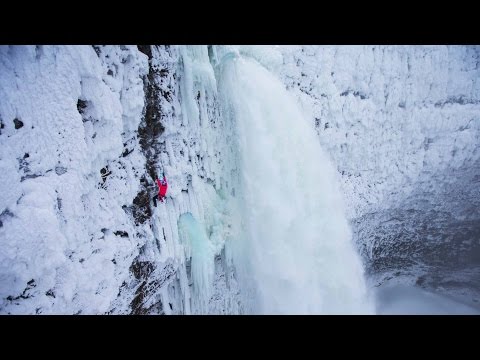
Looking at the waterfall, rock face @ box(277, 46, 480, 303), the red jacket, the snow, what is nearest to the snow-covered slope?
the snow

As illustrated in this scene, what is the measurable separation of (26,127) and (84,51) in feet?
2.96

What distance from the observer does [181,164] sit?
14.1ft

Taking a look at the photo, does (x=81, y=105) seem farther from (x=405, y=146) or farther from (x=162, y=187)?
(x=405, y=146)

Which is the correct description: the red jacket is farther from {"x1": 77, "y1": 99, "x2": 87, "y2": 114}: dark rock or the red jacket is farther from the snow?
{"x1": 77, "y1": 99, "x2": 87, "y2": 114}: dark rock

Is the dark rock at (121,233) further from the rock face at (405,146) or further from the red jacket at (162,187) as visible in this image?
the rock face at (405,146)

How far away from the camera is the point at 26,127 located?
2252 mm

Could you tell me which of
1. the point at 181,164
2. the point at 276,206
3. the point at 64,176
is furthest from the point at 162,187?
the point at 276,206

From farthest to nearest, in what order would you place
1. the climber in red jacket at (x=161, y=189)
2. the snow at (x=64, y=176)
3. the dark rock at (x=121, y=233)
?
the climber in red jacket at (x=161, y=189) < the dark rock at (x=121, y=233) < the snow at (x=64, y=176)

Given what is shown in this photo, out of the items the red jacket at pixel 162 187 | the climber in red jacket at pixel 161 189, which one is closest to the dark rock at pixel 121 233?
the climber in red jacket at pixel 161 189

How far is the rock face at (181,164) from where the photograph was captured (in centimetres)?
230

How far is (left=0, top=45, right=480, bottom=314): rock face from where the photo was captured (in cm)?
230

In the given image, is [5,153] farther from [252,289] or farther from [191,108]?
[252,289]

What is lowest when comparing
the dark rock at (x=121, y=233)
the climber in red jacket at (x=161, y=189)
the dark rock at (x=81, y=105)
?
the dark rock at (x=121, y=233)
